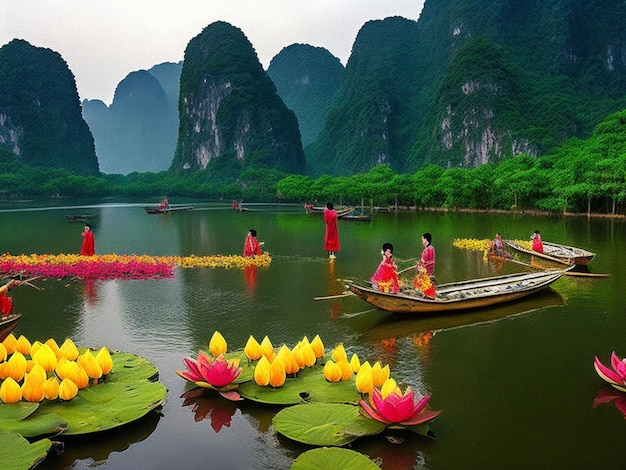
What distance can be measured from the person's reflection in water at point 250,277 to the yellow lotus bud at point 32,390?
688 cm

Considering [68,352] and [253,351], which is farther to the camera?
[253,351]

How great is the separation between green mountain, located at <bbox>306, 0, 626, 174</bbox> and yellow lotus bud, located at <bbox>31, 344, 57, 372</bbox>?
295 feet

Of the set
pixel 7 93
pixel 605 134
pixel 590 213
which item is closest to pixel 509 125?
pixel 605 134

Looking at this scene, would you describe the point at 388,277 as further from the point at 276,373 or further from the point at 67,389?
the point at 67,389

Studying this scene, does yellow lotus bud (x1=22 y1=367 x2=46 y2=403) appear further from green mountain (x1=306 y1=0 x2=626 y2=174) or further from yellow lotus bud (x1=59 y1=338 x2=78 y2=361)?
green mountain (x1=306 y1=0 x2=626 y2=174)

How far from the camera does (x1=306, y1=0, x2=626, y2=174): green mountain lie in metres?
94.9

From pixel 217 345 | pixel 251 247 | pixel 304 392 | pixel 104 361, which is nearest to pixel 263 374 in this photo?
pixel 304 392

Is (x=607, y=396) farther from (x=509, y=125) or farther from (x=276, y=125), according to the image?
(x=276, y=125)

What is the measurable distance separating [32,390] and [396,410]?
→ 3.39 m

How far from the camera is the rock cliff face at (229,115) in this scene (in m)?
125

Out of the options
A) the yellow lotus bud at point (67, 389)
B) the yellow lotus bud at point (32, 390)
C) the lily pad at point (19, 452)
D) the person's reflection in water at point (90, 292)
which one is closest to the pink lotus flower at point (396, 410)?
the lily pad at point (19, 452)

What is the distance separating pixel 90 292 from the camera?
40.3ft

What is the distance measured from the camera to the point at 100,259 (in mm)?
15602

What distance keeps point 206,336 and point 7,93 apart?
438 ft
